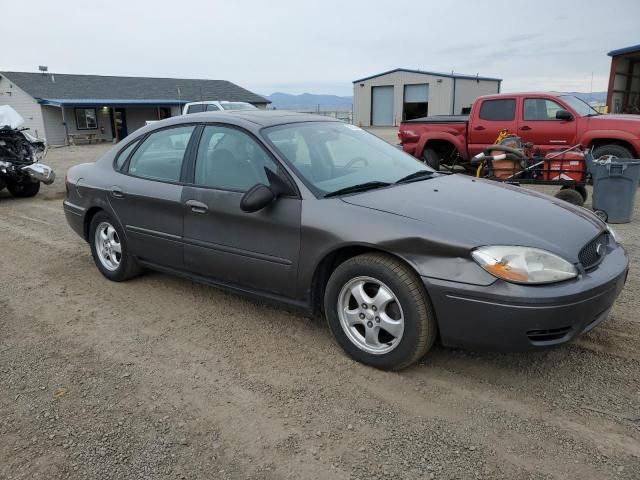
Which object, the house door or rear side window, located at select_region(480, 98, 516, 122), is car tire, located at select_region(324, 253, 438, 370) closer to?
rear side window, located at select_region(480, 98, 516, 122)

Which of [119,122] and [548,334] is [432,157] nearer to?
[548,334]

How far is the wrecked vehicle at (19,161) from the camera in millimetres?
10336

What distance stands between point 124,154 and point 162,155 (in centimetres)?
62

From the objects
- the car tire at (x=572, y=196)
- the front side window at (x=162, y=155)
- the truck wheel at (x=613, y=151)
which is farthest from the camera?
the truck wheel at (x=613, y=151)

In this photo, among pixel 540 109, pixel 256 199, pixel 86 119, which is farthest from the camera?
pixel 86 119

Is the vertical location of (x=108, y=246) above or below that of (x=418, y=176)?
below

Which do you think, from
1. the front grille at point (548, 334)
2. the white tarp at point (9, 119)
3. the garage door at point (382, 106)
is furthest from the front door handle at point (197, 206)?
the garage door at point (382, 106)

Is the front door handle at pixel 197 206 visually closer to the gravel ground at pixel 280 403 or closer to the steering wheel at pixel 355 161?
the gravel ground at pixel 280 403

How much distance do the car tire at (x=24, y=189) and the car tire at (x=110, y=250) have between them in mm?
6723

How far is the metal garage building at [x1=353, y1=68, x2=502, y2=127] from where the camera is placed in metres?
36.4

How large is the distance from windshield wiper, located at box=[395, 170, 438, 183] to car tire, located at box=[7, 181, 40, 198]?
9.35m

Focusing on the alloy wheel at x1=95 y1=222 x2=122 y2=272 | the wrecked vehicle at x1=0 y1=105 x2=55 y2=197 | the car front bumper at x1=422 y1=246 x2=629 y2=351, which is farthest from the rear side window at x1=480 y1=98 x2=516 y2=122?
the wrecked vehicle at x1=0 y1=105 x2=55 y2=197

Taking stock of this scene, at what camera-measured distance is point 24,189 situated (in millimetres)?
10875

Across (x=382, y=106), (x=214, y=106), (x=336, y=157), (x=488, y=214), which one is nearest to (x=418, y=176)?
(x=336, y=157)
